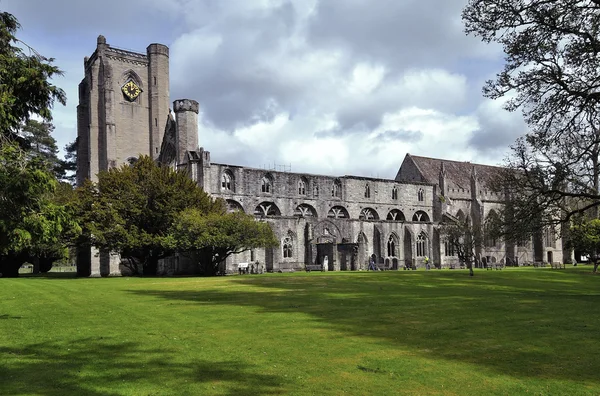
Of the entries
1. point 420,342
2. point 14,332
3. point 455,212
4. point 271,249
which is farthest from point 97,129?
point 420,342

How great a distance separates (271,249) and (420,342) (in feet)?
130

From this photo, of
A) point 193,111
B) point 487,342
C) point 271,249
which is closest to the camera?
point 487,342

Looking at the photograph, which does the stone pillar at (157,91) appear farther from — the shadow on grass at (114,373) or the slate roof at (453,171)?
the shadow on grass at (114,373)

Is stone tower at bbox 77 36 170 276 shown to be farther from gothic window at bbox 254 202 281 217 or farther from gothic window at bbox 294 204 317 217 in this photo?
gothic window at bbox 294 204 317 217

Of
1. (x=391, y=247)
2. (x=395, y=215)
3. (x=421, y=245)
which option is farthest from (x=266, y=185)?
(x=421, y=245)

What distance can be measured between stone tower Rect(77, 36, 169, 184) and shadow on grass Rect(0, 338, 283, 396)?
54.5m

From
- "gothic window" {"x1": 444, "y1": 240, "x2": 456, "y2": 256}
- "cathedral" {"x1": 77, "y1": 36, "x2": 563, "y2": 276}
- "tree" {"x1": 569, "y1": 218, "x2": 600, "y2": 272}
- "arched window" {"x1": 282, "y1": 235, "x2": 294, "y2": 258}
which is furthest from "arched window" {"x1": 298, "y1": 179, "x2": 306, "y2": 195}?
"tree" {"x1": 569, "y1": 218, "x2": 600, "y2": 272}

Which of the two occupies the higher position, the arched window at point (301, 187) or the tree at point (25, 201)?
the arched window at point (301, 187)

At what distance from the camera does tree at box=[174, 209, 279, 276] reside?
125 ft

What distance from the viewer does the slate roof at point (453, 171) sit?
74.6 metres

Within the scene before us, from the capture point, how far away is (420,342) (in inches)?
406

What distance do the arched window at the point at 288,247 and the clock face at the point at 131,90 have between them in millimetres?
27500

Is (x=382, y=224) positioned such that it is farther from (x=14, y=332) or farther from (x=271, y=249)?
(x=14, y=332)

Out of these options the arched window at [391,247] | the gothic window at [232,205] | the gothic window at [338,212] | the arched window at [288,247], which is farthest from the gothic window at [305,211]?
the arched window at [391,247]
